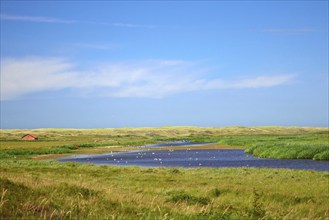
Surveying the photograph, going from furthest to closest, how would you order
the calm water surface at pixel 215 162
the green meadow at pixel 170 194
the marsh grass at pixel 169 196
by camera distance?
the calm water surface at pixel 215 162
the green meadow at pixel 170 194
the marsh grass at pixel 169 196

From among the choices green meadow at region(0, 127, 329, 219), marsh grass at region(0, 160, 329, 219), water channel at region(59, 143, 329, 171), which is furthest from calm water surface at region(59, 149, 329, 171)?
marsh grass at region(0, 160, 329, 219)

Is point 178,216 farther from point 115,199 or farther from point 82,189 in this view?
point 82,189

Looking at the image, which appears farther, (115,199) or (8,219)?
(115,199)

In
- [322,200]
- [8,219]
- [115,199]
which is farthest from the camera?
[322,200]

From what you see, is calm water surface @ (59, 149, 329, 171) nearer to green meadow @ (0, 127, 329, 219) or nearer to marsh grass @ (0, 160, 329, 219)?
green meadow @ (0, 127, 329, 219)

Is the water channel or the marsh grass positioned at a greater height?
the marsh grass

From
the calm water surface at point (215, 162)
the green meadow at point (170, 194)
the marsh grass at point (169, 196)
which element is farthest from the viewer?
the calm water surface at point (215, 162)

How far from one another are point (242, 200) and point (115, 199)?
9.89 m

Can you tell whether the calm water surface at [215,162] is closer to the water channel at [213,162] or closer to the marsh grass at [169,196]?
the water channel at [213,162]

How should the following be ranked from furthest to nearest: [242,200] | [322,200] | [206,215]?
[322,200] → [242,200] → [206,215]

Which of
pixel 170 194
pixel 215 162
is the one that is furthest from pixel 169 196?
pixel 215 162

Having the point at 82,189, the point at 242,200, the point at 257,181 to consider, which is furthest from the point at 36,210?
the point at 257,181

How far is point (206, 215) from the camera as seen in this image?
380 inches

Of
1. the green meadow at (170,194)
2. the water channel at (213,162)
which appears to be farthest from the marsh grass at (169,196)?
the water channel at (213,162)
